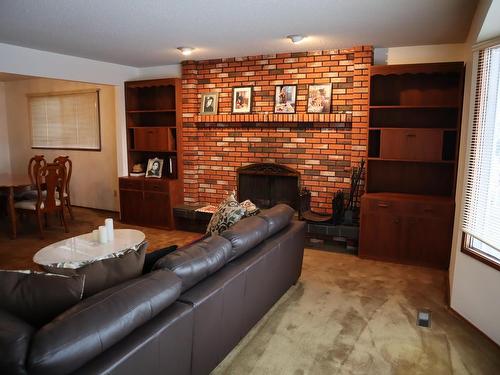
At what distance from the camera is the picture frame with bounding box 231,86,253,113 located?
199 inches

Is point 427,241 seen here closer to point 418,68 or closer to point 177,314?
point 418,68

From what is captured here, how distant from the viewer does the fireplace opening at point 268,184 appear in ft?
16.2

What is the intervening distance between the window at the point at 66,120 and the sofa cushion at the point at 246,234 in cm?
465

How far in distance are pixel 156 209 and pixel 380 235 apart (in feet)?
9.94

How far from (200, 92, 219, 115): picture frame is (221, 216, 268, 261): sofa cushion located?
279cm

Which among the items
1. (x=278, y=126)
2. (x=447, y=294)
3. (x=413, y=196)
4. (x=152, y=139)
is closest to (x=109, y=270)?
(x=447, y=294)

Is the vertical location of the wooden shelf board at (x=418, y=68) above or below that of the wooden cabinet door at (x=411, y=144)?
above

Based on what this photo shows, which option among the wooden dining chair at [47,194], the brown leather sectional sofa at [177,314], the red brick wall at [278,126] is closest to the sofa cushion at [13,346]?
the brown leather sectional sofa at [177,314]

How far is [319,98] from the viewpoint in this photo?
4.66 meters

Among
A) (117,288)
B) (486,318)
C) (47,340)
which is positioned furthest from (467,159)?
(47,340)

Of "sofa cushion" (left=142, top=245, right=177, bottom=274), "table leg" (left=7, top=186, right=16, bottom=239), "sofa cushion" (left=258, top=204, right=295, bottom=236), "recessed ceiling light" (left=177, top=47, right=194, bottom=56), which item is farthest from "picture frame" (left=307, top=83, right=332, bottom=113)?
"table leg" (left=7, top=186, right=16, bottom=239)

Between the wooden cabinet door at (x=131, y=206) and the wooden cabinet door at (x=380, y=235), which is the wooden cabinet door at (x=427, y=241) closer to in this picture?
the wooden cabinet door at (x=380, y=235)

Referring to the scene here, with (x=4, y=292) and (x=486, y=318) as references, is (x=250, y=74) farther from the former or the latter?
(x=4, y=292)

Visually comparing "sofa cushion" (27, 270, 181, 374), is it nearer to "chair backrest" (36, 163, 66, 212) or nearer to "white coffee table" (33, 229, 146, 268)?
"white coffee table" (33, 229, 146, 268)
